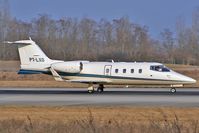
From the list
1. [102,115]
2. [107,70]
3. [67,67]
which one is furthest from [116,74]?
[102,115]

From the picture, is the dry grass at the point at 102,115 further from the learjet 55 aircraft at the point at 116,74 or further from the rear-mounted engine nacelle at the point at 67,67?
the rear-mounted engine nacelle at the point at 67,67

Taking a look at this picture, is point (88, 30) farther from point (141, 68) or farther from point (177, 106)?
point (177, 106)

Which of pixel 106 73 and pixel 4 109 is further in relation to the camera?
pixel 106 73

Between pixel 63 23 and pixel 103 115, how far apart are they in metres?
136

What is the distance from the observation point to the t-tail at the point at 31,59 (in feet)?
139

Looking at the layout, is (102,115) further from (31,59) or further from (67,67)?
(31,59)

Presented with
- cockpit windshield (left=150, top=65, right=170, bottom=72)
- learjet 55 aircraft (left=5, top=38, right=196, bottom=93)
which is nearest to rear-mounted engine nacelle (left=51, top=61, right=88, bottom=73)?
learjet 55 aircraft (left=5, top=38, right=196, bottom=93)

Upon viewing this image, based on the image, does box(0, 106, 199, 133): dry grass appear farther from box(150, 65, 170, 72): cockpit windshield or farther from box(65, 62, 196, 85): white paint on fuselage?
box(150, 65, 170, 72): cockpit windshield

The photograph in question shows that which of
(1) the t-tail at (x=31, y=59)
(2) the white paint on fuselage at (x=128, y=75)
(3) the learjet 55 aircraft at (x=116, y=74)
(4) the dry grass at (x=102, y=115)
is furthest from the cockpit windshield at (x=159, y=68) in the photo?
(4) the dry grass at (x=102, y=115)

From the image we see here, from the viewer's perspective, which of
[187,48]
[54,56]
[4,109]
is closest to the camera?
[4,109]

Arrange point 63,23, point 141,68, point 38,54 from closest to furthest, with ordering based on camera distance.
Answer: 1. point 141,68
2. point 38,54
3. point 63,23

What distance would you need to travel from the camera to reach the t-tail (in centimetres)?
4237

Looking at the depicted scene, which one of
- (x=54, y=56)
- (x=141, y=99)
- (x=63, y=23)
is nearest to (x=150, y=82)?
(x=141, y=99)

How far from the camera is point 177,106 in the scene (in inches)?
1065
